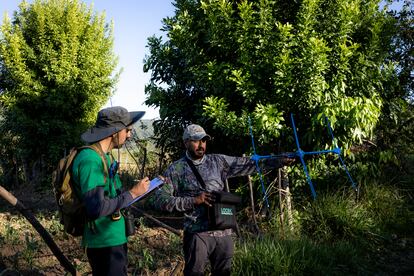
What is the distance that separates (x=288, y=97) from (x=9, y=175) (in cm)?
1192

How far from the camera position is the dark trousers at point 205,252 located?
148 inches

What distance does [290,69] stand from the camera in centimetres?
608

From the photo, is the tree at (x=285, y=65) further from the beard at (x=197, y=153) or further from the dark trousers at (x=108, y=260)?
the dark trousers at (x=108, y=260)

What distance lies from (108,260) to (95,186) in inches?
23.2

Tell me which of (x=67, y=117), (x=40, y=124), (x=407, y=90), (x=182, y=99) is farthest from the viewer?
(x=67, y=117)

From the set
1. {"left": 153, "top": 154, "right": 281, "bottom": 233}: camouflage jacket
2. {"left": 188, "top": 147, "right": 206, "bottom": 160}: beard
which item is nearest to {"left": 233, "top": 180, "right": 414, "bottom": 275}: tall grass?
{"left": 153, "top": 154, "right": 281, "bottom": 233}: camouflage jacket

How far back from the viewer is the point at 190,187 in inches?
153

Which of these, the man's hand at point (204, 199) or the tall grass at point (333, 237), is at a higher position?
the man's hand at point (204, 199)

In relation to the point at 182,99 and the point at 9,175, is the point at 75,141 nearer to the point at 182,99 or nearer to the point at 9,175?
the point at 9,175

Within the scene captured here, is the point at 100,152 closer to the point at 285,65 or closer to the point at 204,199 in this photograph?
the point at 204,199

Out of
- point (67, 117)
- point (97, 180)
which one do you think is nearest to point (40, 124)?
point (67, 117)

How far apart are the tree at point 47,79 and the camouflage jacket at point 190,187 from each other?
10233 millimetres

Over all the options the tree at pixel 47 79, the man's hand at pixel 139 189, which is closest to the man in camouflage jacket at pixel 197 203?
the man's hand at pixel 139 189

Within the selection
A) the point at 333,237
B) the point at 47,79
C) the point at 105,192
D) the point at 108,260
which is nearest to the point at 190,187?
the point at 105,192
